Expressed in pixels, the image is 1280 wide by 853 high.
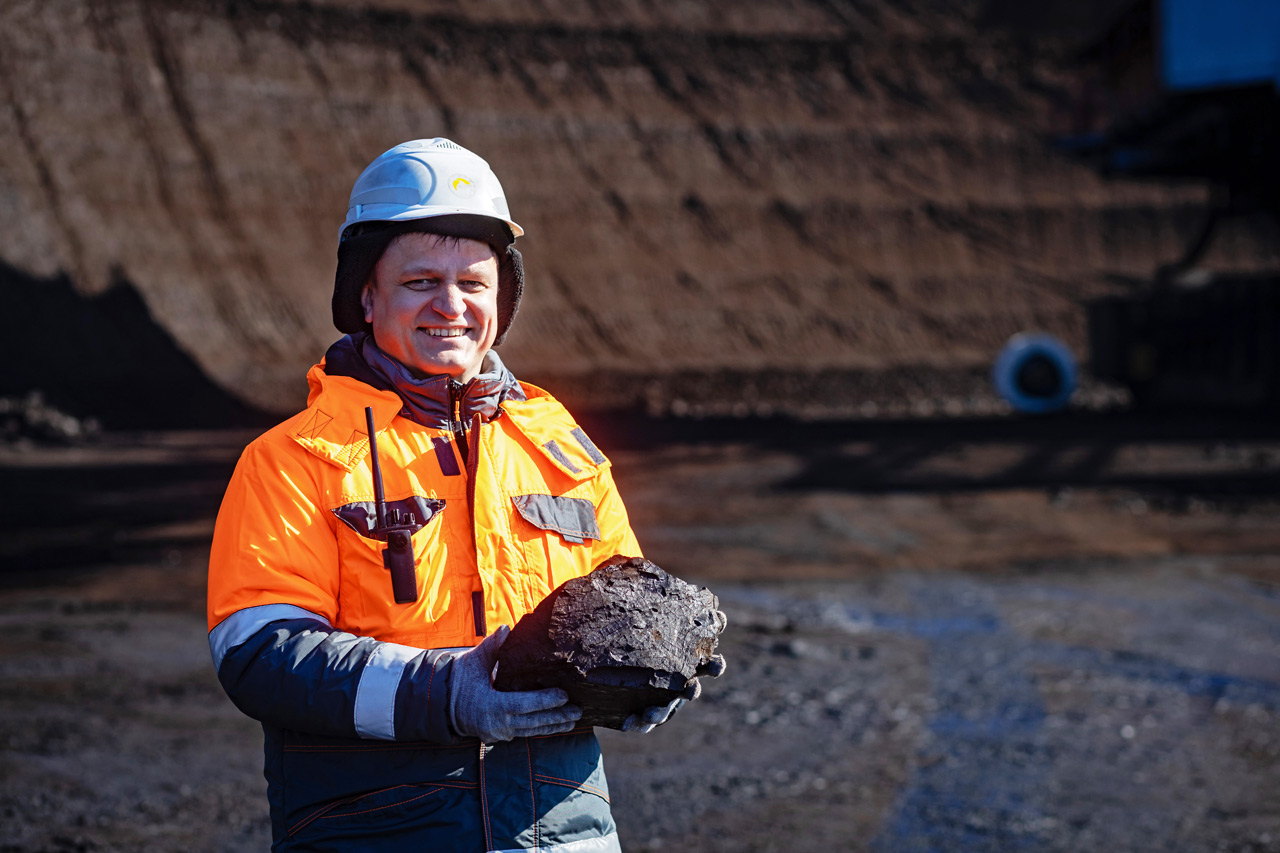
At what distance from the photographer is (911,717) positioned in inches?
259

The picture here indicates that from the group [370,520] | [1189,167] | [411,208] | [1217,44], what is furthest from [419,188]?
[1189,167]

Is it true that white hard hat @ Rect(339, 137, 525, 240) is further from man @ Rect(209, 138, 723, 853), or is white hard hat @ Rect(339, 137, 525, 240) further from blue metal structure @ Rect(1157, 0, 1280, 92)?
blue metal structure @ Rect(1157, 0, 1280, 92)

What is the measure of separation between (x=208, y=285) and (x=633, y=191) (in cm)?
1394

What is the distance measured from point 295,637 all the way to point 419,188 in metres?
0.84

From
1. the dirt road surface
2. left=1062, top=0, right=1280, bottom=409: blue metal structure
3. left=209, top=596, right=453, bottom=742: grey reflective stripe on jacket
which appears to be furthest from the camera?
left=1062, top=0, right=1280, bottom=409: blue metal structure

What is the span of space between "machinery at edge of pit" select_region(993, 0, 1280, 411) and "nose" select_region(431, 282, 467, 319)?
22605mm

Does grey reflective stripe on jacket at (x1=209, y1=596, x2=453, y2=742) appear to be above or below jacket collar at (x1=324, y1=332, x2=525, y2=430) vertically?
below

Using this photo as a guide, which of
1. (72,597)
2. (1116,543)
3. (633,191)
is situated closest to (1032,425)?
(1116,543)

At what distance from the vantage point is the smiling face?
205 cm

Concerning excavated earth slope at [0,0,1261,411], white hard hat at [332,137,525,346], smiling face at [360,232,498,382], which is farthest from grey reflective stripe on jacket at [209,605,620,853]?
excavated earth slope at [0,0,1261,411]

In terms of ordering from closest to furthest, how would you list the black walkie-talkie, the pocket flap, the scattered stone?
1. the black walkie-talkie
2. the pocket flap
3. the scattered stone

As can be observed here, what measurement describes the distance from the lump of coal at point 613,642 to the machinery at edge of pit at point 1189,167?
2262 cm

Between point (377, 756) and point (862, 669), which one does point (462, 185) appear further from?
point (862, 669)

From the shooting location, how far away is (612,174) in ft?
119
